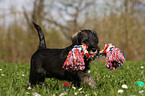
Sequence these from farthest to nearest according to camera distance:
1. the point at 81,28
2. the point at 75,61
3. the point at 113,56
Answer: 1. the point at 81,28
2. the point at 113,56
3. the point at 75,61

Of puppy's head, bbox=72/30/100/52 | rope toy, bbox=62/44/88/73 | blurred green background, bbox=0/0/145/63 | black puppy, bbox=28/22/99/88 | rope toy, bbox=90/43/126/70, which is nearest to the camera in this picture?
rope toy, bbox=62/44/88/73

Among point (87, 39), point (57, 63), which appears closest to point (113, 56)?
point (87, 39)

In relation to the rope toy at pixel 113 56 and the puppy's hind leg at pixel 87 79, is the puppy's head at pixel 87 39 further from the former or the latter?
the puppy's hind leg at pixel 87 79

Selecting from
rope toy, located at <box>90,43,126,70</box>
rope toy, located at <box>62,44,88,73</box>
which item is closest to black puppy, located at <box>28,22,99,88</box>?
rope toy, located at <box>90,43,126,70</box>

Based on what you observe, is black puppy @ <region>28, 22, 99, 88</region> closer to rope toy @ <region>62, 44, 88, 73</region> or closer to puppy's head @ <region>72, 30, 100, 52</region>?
puppy's head @ <region>72, 30, 100, 52</region>

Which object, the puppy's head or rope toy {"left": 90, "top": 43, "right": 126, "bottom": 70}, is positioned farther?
the puppy's head

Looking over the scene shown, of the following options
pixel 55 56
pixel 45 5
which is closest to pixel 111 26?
pixel 45 5

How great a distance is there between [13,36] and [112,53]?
21.5ft

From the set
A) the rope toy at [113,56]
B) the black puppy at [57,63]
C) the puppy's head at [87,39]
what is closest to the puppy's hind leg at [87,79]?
the black puppy at [57,63]

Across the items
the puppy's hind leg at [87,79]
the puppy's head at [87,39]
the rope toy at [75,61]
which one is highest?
the puppy's head at [87,39]

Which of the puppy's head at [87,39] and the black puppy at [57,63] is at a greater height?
the puppy's head at [87,39]

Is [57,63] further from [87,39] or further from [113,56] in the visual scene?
[113,56]

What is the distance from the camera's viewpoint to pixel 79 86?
364cm

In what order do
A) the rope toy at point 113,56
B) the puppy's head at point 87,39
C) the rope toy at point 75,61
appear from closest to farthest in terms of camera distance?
the rope toy at point 75,61 → the rope toy at point 113,56 → the puppy's head at point 87,39
